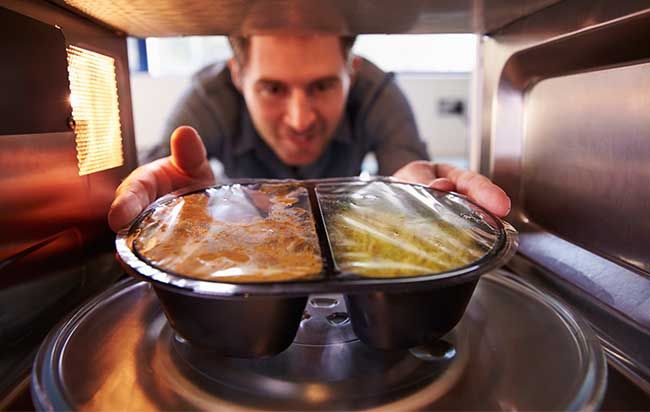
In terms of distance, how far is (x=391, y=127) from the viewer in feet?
5.41

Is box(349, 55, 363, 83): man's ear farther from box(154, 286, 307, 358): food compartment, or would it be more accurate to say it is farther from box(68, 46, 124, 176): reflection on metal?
box(154, 286, 307, 358): food compartment

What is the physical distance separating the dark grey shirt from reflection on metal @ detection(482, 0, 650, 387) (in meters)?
0.82

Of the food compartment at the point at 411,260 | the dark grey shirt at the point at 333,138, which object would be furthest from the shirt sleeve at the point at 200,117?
the food compartment at the point at 411,260

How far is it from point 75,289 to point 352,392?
0.40 m

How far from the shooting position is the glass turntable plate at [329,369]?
412mm

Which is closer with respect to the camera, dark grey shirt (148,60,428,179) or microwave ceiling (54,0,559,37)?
microwave ceiling (54,0,559,37)

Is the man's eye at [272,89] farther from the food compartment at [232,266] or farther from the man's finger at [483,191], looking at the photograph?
the food compartment at [232,266]

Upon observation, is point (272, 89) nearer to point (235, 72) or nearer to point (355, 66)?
point (235, 72)

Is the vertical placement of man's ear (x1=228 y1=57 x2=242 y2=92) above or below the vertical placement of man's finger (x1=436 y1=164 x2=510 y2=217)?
above

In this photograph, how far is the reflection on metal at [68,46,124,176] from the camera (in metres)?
0.59

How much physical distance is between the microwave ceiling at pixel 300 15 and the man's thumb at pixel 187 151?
148 millimetres

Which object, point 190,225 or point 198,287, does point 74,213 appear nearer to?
point 190,225

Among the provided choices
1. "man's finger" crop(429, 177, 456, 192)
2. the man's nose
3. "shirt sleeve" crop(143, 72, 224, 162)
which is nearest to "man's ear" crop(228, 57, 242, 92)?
"shirt sleeve" crop(143, 72, 224, 162)

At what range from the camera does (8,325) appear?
1.63ft
